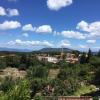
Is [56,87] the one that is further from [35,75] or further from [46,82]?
[35,75]

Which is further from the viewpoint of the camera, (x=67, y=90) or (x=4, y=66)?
(x=4, y=66)

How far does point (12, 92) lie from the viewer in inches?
278

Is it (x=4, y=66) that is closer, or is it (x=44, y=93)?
(x=44, y=93)

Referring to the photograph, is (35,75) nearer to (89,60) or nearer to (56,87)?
(56,87)

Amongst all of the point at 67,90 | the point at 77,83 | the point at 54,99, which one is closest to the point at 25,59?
the point at 77,83

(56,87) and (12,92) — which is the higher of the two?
(12,92)

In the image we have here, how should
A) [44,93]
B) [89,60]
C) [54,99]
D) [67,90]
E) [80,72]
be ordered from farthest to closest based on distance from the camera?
[89,60] < [80,72] < [67,90] < [44,93] < [54,99]

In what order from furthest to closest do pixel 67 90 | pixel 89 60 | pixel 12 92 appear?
pixel 89 60 → pixel 67 90 → pixel 12 92

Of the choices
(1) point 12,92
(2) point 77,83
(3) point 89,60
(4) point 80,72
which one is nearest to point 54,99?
(2) point 77,83

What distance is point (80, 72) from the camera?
49.8 metres

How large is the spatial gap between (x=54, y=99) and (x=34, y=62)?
4081cm

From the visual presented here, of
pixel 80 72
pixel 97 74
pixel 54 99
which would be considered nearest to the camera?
pixel 54 99

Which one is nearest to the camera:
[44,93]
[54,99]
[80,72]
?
[54,99]

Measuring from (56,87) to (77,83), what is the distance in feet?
23.3
